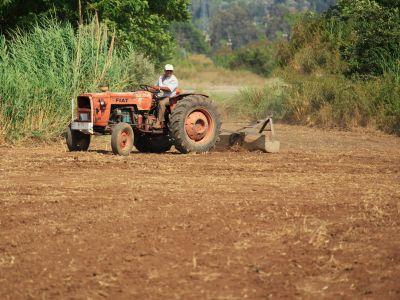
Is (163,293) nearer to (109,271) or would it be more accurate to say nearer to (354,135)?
(109,271)

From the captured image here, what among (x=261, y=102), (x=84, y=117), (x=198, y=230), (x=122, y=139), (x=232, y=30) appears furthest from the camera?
(x=232, y=30)

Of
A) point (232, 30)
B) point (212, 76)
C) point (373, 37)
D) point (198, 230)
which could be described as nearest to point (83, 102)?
point (198, 230)

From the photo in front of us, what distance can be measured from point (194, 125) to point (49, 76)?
168 inches

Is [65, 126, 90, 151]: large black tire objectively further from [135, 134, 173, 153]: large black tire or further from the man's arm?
the man's arm

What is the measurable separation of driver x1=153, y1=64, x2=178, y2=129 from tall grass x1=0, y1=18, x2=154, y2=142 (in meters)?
3.34

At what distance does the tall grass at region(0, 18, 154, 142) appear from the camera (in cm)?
1791

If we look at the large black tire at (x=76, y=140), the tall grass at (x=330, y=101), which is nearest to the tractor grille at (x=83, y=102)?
the large black tire at (x=76, y=140)

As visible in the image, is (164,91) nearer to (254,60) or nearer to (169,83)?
(169,83)

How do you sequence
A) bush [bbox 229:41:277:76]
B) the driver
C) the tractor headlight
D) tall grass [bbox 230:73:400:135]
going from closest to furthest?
1. the tractor headlight
2. the driver
3. tall grass [bbox 230:73:400:135]
4. bush [bbox 229:41:277:76]

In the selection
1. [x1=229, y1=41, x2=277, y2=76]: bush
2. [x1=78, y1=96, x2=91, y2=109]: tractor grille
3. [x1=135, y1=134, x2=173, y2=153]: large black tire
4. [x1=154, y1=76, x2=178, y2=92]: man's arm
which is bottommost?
[x1=135, y1=134, x2=173, y2=153]: large black tire

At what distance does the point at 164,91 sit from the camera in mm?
15797

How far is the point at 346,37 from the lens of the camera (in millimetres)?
26422

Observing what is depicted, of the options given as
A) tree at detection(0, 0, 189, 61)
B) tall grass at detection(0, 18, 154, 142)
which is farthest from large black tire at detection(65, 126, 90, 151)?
tree at detection(0, 0, 189, 61)

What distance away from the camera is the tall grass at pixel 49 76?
17906 millimetres
